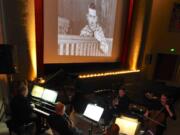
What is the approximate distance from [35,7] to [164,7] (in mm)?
5639

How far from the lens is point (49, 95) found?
13.9ft

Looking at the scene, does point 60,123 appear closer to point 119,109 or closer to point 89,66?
point 119,109

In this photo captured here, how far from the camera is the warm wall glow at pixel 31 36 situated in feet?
16.0

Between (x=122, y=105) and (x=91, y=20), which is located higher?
(x=91, y=20)

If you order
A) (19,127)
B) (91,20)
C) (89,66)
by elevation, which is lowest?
(19,127)

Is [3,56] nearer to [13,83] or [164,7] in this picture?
[13,83]

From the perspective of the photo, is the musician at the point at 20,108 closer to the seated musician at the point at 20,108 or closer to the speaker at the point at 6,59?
the seated musician at the point at 20,108

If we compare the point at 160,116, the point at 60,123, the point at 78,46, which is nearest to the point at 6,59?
the point at 60,123

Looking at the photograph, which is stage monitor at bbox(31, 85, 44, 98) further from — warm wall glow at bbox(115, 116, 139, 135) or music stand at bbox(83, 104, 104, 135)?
warm wall glow at bbox(115, 116, 139, 135)

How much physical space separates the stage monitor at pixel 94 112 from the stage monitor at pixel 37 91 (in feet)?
3.90

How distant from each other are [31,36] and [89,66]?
278 cm

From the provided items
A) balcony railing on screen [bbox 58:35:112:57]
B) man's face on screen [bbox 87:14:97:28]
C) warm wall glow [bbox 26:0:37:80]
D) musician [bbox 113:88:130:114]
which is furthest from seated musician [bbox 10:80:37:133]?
man's face on screen [bbox 87:14:97:28]

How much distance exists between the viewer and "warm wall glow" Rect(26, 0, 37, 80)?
4.89 meters

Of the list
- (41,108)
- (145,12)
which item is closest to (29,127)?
(41,108)
